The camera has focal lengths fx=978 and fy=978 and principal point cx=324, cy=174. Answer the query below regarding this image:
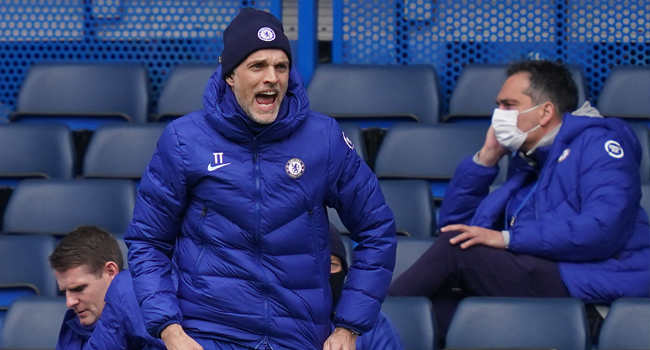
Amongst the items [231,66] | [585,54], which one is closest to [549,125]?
[585,54]

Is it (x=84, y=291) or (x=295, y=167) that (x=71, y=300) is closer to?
(x=84, y=291)

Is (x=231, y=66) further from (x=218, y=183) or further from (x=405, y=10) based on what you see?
(x=405, y=10)

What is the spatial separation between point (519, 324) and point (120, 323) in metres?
1.21

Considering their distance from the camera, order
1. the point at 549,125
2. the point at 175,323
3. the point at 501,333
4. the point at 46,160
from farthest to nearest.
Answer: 1. the point at 46,160
2. the point at 549,125
3. the point at 501,333
4. the point at 175,323

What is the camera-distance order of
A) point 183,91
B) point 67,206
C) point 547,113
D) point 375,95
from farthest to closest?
point 183,91 < point 375,95 < point 67,206 < point 547,113

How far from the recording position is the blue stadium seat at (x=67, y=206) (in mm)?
4074

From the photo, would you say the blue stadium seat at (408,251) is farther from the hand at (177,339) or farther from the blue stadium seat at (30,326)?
the hand at (177,339)

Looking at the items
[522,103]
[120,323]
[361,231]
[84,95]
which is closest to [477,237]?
[522,103]

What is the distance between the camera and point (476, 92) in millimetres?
4656

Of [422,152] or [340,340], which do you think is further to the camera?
[422,152]

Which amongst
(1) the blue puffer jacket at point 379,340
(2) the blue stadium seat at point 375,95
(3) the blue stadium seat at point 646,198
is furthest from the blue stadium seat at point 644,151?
(1) the blue puffer jacket at point 379,340

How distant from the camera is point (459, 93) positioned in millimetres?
4680

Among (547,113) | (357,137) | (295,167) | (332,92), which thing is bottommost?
(357,137)

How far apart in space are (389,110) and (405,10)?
0.69 meters
